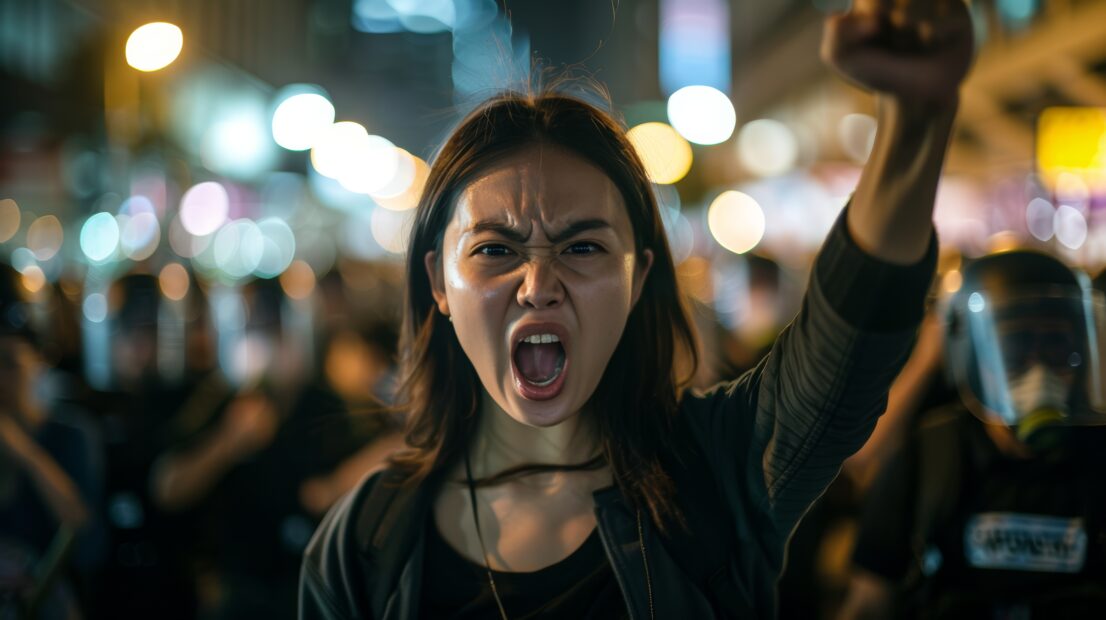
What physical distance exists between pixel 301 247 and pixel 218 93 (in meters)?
10.2

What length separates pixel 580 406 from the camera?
203cm

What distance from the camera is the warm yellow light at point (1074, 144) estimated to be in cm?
906

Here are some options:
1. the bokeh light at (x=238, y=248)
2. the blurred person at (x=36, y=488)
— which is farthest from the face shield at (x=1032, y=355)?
the bokeh light at (x=238, y=248)

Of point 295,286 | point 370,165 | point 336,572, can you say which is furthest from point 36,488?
point 370,165

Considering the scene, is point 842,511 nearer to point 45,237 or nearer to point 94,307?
point 94,307

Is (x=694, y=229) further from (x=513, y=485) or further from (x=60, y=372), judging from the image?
(x=513, y=485)

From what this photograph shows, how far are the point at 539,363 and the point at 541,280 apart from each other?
16 centimetres

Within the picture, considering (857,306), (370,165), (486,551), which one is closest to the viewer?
(857,306)

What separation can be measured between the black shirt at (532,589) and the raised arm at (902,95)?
0.79 m

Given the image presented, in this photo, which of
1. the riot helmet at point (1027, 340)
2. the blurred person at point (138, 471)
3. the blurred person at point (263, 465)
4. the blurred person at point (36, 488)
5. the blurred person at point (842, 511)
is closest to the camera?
the riot helmet at point (1027, 340)

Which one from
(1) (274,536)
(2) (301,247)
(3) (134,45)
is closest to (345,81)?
(2) (301,247)

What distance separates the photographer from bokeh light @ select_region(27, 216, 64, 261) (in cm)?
1983

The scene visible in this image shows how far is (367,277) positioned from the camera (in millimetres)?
22984

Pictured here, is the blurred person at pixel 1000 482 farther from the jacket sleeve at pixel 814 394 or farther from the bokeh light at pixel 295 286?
the bokeh light at pixel 295 286
